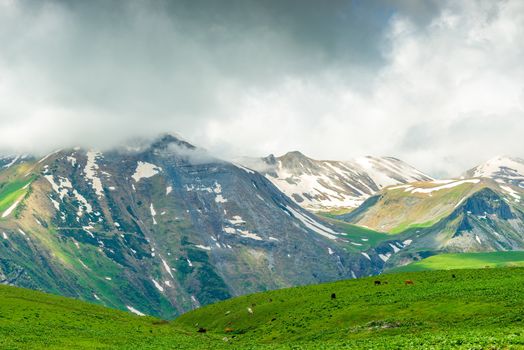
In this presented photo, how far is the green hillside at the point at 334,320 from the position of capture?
69.0 metres

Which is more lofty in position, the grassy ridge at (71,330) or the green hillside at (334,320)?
the grassy ridge at (71,330)

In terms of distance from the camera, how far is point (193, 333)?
11069cm

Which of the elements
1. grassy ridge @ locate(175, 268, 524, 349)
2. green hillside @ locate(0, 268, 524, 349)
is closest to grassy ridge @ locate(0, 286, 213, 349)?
green hillside @ locate(0, 268, 524, 349)

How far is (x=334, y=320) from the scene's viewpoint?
9106cm

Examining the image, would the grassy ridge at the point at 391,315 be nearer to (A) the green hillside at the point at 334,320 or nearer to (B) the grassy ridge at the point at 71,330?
(A) the green hillside at the point at 334,320

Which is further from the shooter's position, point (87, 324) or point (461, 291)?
point (87, 324)

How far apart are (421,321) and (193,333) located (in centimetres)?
4587

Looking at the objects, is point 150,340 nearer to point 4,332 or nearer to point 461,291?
point 4,332

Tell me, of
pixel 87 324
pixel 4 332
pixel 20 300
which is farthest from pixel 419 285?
pixel 20 300

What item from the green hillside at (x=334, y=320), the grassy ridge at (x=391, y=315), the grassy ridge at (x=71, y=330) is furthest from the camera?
the grassy ridge at (x=71, y=330)

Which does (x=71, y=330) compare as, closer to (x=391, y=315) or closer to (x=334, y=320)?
(x=334, y=320)

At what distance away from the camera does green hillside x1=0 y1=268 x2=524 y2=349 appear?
69000 millimetres

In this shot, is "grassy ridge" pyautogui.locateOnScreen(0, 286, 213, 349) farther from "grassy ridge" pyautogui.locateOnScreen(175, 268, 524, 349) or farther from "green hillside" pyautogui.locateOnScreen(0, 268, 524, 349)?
"grassy ridge" pyautogui.locateOnScreen(175, 268, 524, 349)

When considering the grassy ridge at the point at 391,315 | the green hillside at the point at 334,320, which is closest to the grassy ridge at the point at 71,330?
the green hillside at the point at 334,320
